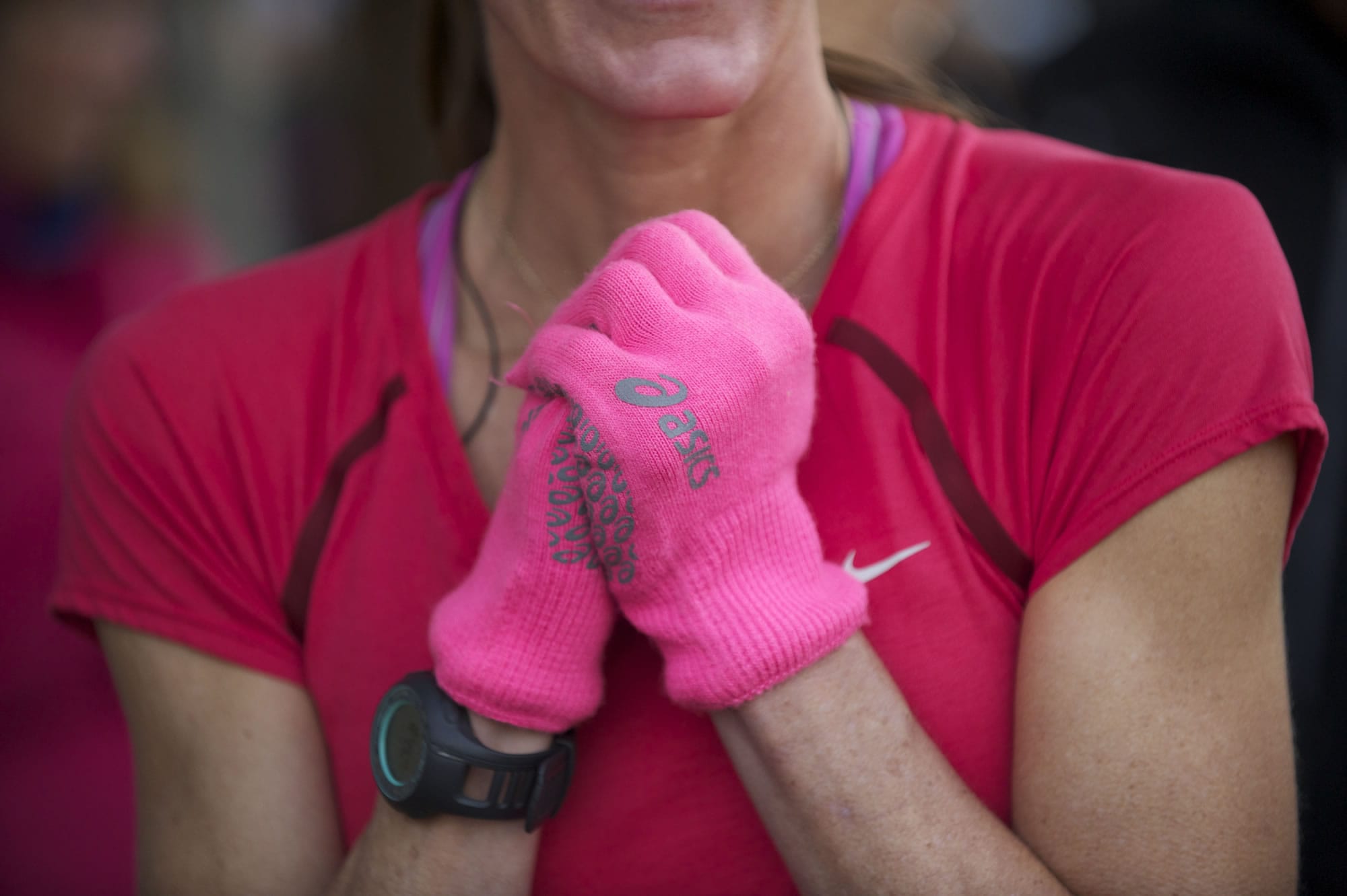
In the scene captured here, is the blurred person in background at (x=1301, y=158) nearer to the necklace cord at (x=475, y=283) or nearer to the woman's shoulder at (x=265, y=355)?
the necklace cord at (x=475, y=283)

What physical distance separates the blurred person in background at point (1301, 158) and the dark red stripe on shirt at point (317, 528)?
1.44 metres

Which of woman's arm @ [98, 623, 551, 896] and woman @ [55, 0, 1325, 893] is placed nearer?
woman @ [55, 0, 1325, 893]

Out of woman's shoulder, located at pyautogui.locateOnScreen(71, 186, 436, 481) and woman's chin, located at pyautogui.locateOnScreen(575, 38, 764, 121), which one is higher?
woman's chin, located at pyautogui.locateOnScreen(575, 38, 764, 121)

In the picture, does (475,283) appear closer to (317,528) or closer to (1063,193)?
(317,528)

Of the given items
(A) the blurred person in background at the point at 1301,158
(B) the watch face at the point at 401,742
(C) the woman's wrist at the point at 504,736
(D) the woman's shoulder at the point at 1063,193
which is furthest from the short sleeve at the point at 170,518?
(A) the blurred person in background at the point at 1301,158

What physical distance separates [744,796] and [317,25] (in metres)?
3.99

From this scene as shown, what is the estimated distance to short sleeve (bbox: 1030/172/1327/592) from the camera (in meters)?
0.99

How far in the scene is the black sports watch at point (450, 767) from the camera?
1071 mm

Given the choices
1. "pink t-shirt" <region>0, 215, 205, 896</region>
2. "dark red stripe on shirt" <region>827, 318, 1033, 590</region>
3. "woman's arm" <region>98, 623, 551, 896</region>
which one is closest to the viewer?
"dark red stripe on shirt" <region>827, 318, 1033, 590</region>

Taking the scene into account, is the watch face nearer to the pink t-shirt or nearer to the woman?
the woman

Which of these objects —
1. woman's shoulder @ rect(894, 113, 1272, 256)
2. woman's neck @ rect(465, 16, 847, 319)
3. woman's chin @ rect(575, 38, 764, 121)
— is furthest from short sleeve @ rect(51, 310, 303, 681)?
woman's shoulder @ rect(894, 113, 1272, 256)

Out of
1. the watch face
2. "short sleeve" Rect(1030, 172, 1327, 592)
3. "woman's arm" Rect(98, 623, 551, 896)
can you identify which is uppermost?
"short sleeve" Rect(1030, 172, 1327, 592)

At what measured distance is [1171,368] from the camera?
40.2 inches

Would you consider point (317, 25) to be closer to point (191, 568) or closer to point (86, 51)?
point (86, 51)
